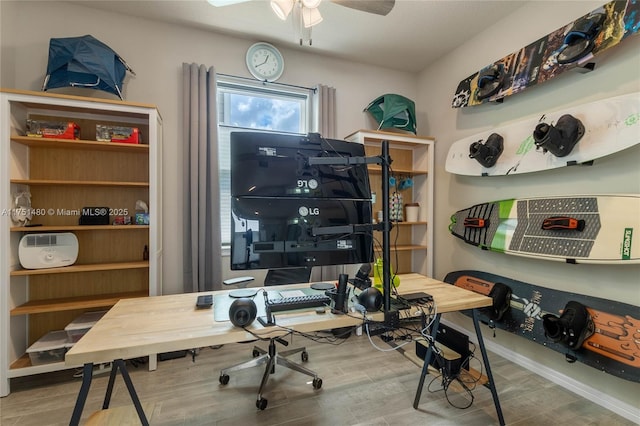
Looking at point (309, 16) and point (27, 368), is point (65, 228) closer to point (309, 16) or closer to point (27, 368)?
point (27, 368)

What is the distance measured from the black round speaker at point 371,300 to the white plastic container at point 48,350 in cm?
230

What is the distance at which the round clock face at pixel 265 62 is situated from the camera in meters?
2.94

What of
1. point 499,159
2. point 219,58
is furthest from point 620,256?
point 219,58

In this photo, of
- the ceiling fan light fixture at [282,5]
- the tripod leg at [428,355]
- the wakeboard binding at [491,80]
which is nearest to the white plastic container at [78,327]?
the tripod leg at [428,355]

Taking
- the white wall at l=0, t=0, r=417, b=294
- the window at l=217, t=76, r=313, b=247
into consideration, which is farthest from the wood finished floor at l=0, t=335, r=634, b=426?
the window at l=217, t=76, r=313, b=247

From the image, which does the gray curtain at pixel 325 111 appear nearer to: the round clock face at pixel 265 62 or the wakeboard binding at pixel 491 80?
the round clock face at pixel 265 62

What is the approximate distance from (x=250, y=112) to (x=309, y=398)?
2721 mm

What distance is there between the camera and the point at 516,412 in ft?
5.99

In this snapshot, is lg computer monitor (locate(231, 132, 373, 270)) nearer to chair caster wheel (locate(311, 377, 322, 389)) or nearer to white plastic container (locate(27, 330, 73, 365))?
chair caster wheel (locate(311, 377, 322, 389))

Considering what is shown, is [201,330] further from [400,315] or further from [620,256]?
[620,256]

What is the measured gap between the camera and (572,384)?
6.74 feet

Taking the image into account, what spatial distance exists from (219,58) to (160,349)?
282 cm

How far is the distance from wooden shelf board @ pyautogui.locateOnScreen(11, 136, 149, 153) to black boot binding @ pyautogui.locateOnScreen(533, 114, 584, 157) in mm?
3057

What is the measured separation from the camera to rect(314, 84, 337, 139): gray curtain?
125 inches
